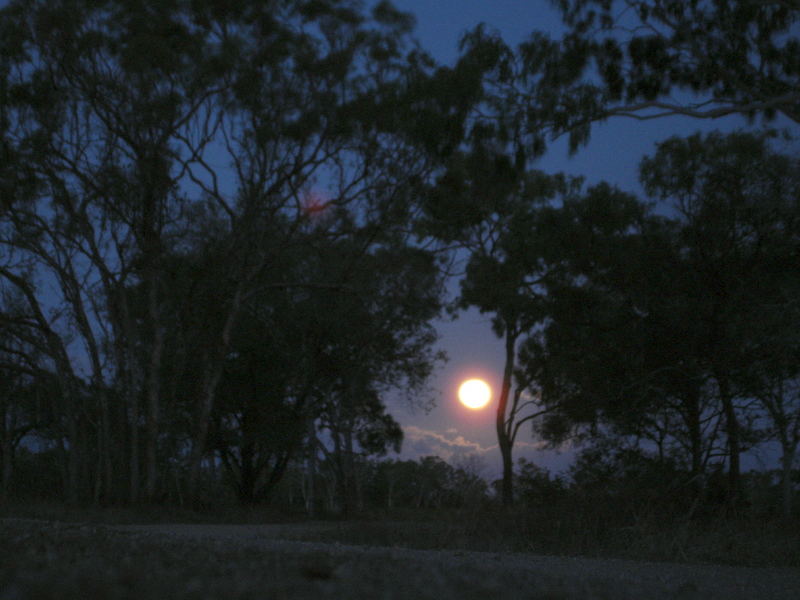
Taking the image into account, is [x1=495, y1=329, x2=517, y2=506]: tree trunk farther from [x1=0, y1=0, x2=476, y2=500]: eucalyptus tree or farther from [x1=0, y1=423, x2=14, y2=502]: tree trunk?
[x1=0, y1=423, x2=14, y2=502]: tree trunk

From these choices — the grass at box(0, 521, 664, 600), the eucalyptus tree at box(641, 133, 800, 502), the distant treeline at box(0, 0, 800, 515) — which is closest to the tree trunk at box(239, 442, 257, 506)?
the distant treeline at box(0, 0, 800, 515)

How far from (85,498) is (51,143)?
9240mm

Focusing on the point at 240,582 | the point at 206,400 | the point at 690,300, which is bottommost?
the point at 240,582

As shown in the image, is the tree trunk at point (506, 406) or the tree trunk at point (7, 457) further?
the tree trunk at point (7, 457)

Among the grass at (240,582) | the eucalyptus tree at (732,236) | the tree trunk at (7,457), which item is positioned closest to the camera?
the grass at (240,582)

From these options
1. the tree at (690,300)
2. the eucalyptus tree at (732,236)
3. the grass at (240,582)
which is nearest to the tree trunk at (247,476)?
the tree at (690,300)

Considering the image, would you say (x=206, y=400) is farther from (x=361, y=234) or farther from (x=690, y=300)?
(x=690, y=300)

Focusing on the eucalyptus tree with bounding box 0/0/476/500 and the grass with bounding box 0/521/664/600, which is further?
the eucalyptus tree with bounding box 0/0/476/500

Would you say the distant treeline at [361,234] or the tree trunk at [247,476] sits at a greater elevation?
the distant treeline at [361,234]

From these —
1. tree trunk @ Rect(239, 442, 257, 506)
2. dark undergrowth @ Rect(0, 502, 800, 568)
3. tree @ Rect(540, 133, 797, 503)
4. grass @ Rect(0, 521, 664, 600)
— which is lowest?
dark undergrowth @ Rect(0, 502, 800, 568)

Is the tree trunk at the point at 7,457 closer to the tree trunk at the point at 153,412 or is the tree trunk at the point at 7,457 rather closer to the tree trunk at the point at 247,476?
the tree trunk at the point at 247,476

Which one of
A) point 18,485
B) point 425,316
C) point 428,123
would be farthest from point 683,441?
point 18,485

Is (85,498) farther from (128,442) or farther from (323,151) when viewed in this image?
(323,151)

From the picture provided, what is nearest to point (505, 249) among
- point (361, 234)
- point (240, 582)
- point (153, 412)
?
point (361, 234)
